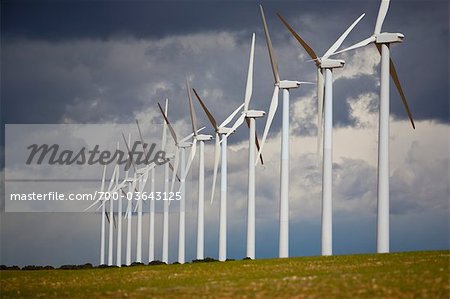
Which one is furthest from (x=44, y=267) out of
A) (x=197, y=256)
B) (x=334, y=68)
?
(x=334, y=68)

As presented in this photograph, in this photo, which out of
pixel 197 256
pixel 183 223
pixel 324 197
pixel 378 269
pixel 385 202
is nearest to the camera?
pixel 378 269

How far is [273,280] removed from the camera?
5872 cm

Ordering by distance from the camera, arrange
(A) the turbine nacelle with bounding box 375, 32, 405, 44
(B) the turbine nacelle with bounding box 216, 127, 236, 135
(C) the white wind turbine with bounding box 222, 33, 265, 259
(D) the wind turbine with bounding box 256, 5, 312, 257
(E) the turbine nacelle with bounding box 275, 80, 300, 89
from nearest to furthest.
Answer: (A) the turbine nacelle with bounding box 375, 32, 405, 44 → (D) the wind turbine with bounding box 256, 5, 312, 257 → (E) the turbine nacelle with bounding box 275, 80, 300, 89 → (C) the white wind turbine with bounding box 222, 33, 265, 259 → (B) the turbine nacelle with bounding box 216, 127, 236, 135

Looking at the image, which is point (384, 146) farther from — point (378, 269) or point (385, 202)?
point (378, 269)

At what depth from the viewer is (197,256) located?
124m

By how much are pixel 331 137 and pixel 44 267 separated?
1367 inches

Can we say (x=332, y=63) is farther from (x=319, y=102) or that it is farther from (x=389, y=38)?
(x=389, y=38)

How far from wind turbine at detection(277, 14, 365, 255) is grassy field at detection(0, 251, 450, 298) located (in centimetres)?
1215

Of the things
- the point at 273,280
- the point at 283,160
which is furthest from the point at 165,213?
the point at 273,280

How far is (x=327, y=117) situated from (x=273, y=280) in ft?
111

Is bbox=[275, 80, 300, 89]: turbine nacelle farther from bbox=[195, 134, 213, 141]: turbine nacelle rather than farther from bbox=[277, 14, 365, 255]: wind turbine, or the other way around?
bbox=[195, 134, 213, 141]: turbine nacelle

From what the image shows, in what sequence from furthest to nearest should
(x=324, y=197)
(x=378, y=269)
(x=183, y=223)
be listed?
(x=183, y=223) < (x=324, y=197) < (x=378, y=269)

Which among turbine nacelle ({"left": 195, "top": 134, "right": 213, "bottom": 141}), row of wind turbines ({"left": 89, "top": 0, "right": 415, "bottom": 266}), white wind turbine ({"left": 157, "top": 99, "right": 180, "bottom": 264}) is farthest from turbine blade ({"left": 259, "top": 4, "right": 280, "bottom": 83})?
white wind turbine ({"left": 157, "top": 99, "right": 180, "bottom": 264})

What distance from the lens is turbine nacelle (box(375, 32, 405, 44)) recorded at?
86875mm
